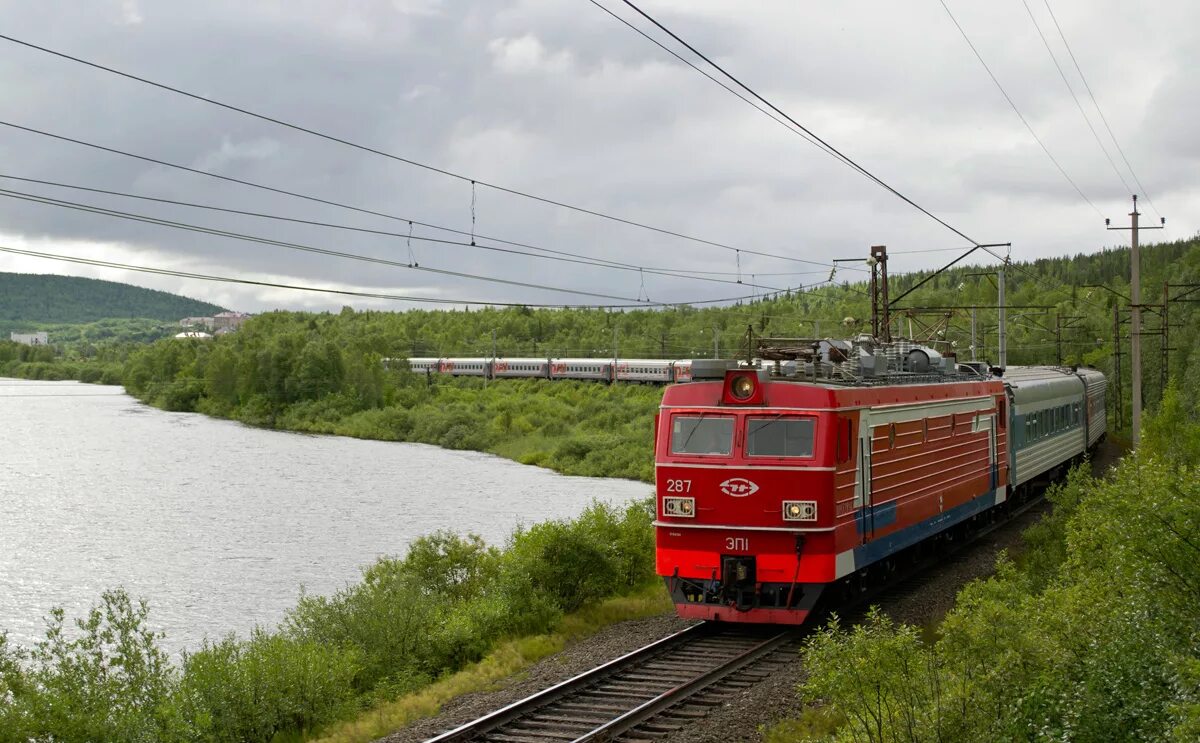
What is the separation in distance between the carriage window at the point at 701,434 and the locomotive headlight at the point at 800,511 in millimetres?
1184

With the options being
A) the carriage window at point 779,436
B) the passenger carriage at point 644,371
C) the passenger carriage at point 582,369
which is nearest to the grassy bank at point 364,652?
the carriage window at point 779,436

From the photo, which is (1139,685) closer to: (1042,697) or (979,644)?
(1042,697)

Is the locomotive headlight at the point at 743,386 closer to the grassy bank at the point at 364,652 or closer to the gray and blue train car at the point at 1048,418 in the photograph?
the grassy bank at the point at 364,652

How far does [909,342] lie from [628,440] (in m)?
45.8

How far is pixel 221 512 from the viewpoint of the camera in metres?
44.9

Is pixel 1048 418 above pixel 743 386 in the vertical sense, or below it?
below

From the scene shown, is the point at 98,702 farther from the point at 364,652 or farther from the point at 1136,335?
the point at 1136,335

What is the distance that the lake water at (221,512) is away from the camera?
30734mm

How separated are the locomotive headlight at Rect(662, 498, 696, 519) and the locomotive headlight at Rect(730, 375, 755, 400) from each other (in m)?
1.64

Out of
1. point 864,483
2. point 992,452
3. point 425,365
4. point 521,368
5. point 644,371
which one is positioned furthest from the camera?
point 425,365

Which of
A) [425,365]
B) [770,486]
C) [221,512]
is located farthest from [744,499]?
[425,365]

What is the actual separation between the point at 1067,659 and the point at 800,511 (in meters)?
6.59

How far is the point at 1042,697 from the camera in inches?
353

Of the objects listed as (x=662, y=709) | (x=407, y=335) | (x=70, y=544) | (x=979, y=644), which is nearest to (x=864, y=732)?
(x=979, y=644)
